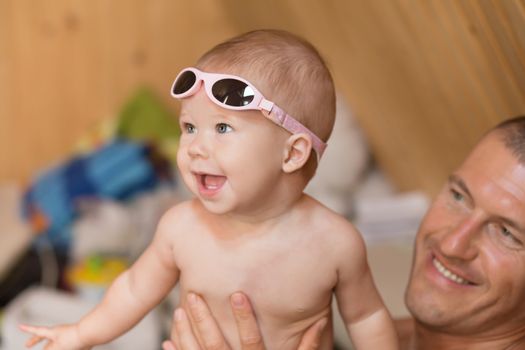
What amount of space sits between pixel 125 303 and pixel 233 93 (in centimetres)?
43

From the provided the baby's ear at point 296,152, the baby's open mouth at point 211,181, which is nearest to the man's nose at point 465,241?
the baby's ear at point 296,152

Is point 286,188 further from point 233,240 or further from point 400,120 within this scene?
point 400,120

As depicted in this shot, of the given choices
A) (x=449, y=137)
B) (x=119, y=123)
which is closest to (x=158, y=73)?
(x=119, y=123)

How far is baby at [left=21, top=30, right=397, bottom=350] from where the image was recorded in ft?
3.62

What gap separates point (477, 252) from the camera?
4.54ft

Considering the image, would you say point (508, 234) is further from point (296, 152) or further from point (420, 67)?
point (420, 67)

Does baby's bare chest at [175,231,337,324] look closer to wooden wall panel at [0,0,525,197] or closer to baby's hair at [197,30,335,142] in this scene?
baby's hair at [197,30,335,142]

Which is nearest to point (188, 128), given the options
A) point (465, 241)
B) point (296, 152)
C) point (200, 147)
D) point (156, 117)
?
point (200, 147)

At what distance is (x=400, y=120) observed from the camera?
2.62m

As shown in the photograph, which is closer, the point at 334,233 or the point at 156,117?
the point at 334,233

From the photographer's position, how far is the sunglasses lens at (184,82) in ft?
3.68

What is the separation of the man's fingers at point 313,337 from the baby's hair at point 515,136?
0.47 metres

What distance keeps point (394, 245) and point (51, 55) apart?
74.1 inches

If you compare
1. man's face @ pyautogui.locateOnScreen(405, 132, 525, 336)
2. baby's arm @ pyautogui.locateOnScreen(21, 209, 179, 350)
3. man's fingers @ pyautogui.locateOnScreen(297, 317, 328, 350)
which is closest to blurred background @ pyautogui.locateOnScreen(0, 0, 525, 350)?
man's face @ pyautogui.locateOnScreen(405, 132, 525, 336)
